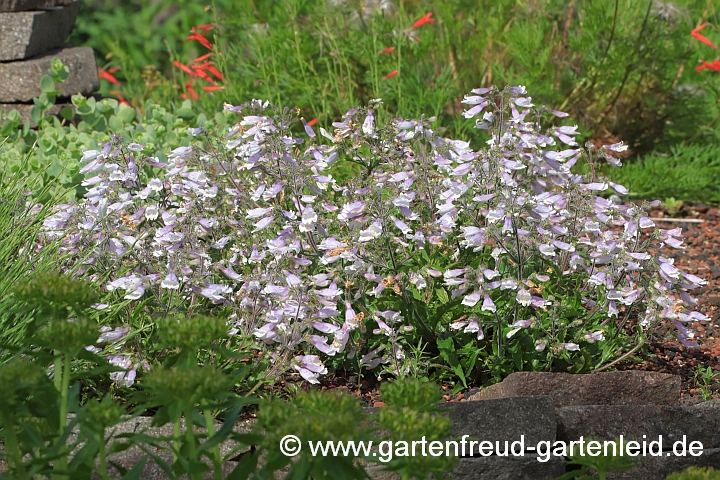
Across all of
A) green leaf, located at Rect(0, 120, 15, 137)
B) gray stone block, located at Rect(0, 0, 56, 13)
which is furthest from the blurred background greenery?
green leaf, located at Rect(0, 120, 15, 137)

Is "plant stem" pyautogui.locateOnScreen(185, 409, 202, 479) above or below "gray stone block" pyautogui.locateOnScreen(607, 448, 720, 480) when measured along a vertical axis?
above

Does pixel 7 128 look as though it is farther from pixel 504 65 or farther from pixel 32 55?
pixel 504 65

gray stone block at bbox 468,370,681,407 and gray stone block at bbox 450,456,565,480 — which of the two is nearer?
gray stone block at bbox 450,456,565,480

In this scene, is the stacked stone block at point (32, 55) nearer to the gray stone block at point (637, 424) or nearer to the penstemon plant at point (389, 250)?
the penstemon plant at point (389, 250)

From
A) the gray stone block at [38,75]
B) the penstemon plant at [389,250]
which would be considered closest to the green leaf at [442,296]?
the penstemon plant at [389,250]

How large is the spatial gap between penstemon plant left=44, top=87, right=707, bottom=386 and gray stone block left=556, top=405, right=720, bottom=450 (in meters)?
0.43

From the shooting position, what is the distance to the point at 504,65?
612 centimetres

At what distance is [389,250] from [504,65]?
10.7 feet

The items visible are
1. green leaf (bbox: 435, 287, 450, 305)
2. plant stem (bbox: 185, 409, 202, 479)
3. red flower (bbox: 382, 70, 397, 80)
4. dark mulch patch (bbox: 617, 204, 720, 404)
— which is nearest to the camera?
plant stem (bbox: 185, 409, 202, 479)

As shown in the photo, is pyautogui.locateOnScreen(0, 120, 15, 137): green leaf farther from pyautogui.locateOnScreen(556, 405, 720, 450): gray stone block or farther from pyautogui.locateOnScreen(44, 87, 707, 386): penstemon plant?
pyautogui.locateOnScreen(556, 405, 720, 450): gray stone block

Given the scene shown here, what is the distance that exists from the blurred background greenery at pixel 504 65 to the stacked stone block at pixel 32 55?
0.83 metres

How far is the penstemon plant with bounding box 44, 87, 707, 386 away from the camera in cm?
314

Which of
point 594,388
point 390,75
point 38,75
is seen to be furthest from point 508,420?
point 38,75

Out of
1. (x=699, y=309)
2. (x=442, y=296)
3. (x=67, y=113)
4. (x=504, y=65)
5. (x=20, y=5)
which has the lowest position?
Answer: (x=699, y=309)
